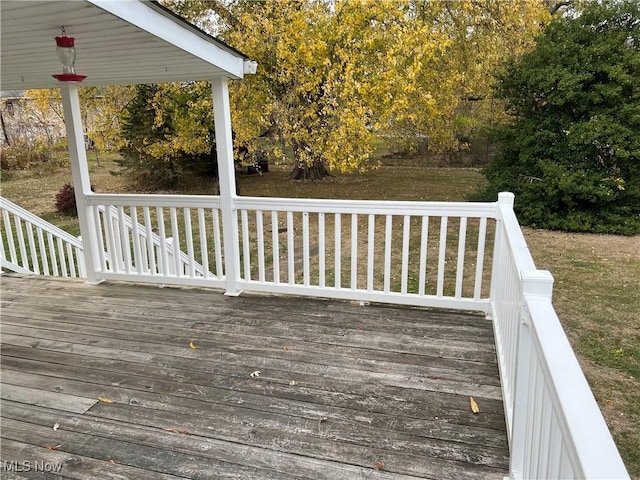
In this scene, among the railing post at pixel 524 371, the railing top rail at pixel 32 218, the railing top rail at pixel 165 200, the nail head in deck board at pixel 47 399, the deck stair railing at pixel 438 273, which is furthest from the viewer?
the railing top rail at pixel 32 218

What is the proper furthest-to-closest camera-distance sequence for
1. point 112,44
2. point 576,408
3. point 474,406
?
point 112,44
point 474,406
point 576,408

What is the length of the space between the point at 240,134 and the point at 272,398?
20.5ft

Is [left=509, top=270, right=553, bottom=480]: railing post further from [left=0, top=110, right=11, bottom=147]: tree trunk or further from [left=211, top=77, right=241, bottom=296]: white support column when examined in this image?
[left=0, top=110, right=11, bottom=147]: tree trunk

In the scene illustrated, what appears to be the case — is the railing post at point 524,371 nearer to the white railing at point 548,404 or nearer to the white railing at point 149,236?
the white railing at point 548,404

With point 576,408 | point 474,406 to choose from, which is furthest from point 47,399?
point 576,408

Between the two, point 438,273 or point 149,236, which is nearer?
point 438,273

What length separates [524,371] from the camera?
1.66 metres

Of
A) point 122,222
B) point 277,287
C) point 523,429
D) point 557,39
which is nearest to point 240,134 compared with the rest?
point 122,222

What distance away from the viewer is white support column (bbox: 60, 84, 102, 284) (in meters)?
3.95

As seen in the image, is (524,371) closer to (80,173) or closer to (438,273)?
(438,273)

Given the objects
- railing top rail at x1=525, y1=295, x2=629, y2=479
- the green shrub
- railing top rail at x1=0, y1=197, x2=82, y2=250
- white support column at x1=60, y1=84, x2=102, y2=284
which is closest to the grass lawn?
the green shrub

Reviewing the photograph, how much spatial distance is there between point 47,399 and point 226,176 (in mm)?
2026
